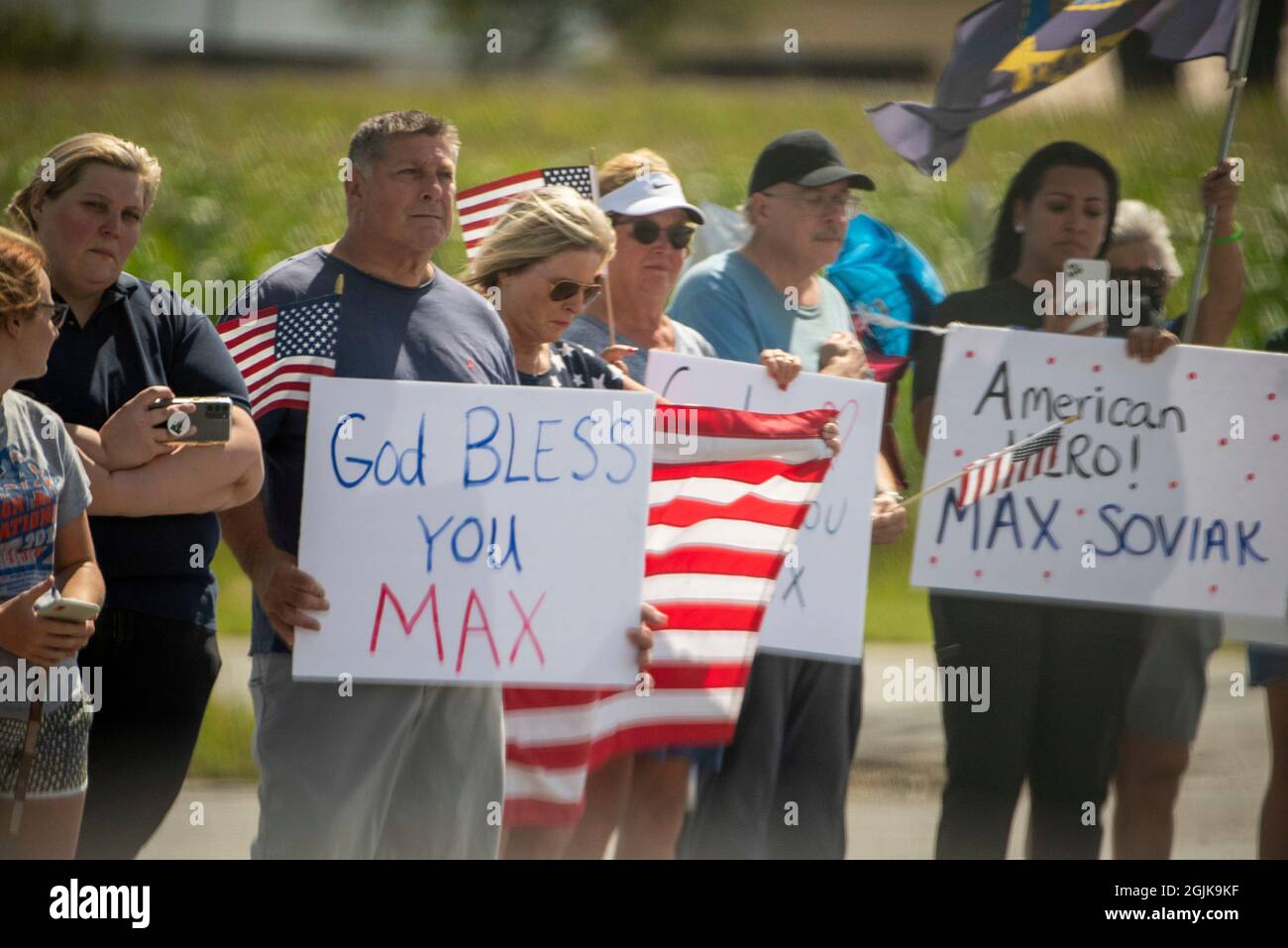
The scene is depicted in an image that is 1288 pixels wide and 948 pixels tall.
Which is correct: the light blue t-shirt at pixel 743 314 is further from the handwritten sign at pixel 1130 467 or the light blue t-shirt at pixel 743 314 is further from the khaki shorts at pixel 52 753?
the khaki shorts at pixel 52 753

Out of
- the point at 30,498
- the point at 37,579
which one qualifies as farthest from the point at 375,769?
the point at 30,498

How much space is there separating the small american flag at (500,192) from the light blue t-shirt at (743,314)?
1.43ft

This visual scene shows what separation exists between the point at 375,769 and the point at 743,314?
1.66m

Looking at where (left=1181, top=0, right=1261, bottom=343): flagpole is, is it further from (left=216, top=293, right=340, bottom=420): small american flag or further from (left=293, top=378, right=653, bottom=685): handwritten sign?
(left=216, top=293, right=340, bottom=420): small american flag

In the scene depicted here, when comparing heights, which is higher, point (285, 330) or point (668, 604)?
point (285, 330)

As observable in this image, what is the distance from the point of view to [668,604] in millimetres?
4219

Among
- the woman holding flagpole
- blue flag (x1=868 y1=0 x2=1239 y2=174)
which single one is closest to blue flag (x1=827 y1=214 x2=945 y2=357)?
blue flag (x1=868 y1=0 x2=1239 y2=174)

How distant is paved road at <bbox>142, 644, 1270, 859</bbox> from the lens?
5117mm

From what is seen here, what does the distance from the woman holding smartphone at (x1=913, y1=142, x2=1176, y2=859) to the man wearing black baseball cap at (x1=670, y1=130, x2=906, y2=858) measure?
296mm

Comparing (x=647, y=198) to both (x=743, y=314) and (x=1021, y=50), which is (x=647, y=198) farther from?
(x=1021, y=50)
